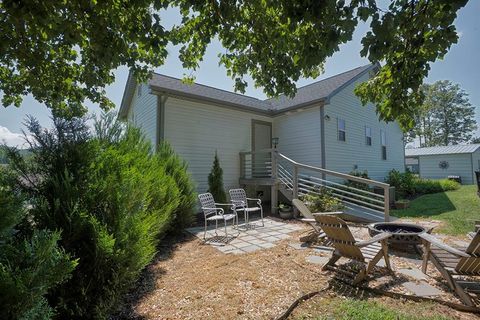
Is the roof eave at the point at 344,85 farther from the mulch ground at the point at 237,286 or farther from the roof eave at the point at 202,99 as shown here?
the mulch ground at the point at 237,286

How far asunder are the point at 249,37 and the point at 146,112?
7.51 metres

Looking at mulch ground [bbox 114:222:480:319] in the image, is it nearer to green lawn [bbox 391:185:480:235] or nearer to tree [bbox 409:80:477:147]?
green lawn [bbox 391:185:480:235]

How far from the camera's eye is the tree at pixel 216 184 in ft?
31.1

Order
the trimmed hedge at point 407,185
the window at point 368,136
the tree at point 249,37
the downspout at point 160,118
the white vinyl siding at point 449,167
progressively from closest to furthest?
the tree at point 249,37 → the downspout at point 160,118 → the window at point 368,136 → the trimmed hedge at point 407,185 → the white vinyl siding at point 449,167

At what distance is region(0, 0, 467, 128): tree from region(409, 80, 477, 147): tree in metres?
41.8

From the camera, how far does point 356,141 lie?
13016 millimetres

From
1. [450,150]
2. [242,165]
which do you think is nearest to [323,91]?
[242,165]

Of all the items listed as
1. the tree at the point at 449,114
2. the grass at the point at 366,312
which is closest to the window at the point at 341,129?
the grass at the point at 366,312

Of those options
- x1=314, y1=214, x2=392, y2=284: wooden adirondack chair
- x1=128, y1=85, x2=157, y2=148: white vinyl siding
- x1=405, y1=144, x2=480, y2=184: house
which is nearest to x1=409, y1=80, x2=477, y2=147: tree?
x1=405, y1=144, x2=480, y2=184: house

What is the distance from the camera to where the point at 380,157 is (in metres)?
14.8

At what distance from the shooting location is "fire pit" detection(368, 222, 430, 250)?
450 centimetres

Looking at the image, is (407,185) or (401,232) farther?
(407,185)

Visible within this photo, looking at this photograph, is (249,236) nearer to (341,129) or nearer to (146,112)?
(146,112)

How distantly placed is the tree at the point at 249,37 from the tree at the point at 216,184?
4982mm
